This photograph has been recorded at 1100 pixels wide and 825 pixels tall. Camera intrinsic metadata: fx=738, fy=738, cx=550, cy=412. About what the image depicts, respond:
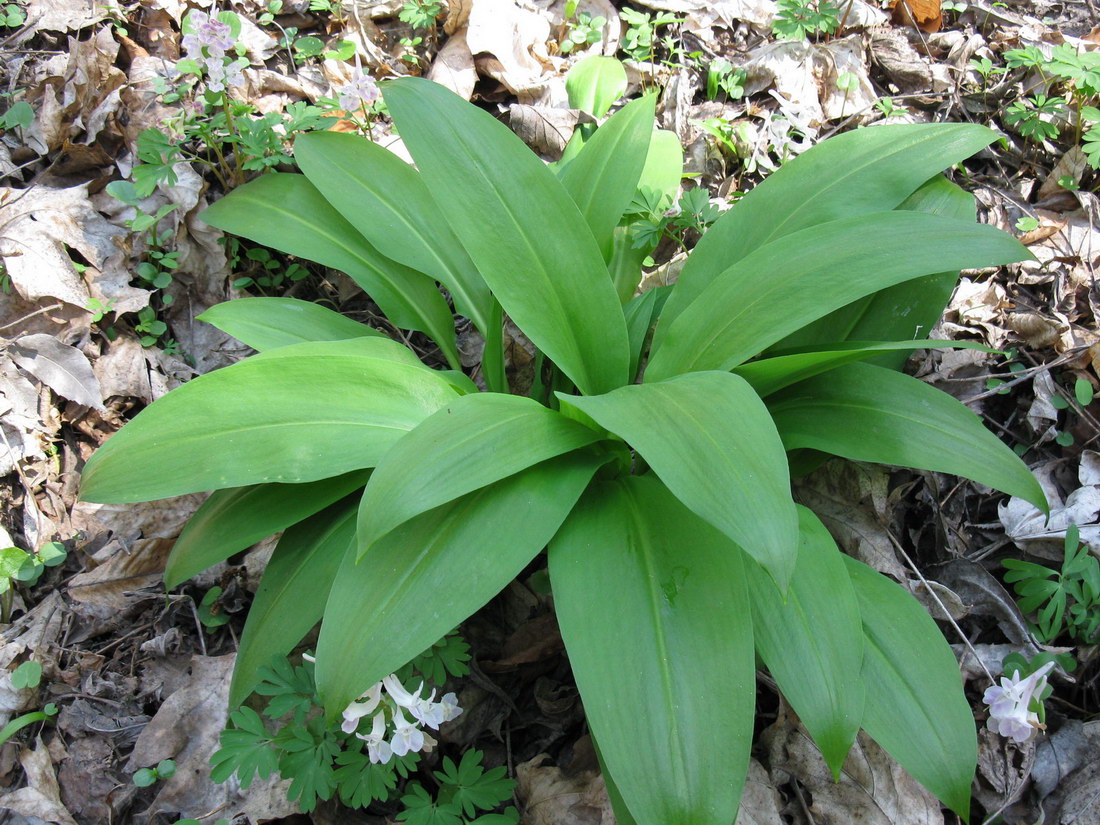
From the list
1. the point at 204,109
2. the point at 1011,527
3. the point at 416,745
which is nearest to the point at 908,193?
the point at 1011,527

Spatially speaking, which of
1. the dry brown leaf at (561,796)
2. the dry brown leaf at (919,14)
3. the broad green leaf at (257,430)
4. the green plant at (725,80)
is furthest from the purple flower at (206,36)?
the dry brown leaf at (919,14)

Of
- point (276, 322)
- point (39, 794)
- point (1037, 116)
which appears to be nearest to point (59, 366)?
point (276, 322)

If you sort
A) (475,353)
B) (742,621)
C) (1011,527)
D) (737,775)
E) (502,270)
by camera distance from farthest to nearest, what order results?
(475,353), (1011,527), (502,270), (742,621), (737,775)

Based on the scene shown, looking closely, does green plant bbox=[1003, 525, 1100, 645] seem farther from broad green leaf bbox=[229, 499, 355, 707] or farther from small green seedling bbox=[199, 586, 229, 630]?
small green seedling bbox=[199, 586, 229, 630]

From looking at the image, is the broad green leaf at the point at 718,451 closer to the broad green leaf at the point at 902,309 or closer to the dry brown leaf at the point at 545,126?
the broad green leaf at the point at 902,309

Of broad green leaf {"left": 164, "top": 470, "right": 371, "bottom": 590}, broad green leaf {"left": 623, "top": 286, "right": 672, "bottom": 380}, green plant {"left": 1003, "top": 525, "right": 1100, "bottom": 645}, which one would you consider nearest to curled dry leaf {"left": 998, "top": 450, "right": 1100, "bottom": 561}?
green plant {"left": 1003, "top": 525, "right": 1100, "bottom": 645}

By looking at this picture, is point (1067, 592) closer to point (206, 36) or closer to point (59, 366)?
point (206, 36)

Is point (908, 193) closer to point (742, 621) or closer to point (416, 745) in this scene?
point (742, 621)
